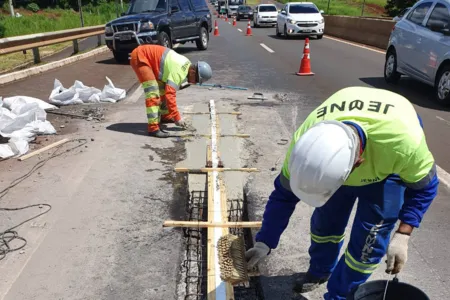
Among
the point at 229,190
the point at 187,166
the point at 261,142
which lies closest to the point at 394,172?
the point at 229,190

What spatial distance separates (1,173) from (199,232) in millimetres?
2546

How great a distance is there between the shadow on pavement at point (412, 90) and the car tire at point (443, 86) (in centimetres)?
11

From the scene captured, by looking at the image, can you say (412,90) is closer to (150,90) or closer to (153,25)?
(150,90)

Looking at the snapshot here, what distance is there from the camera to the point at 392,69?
394 inches

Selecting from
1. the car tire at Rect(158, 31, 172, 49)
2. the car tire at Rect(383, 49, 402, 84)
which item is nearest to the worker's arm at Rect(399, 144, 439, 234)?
the car tire at Rect(383, 49, 402, 84)

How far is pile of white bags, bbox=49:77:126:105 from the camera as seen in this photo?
7.89m

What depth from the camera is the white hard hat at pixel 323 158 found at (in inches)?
76.7

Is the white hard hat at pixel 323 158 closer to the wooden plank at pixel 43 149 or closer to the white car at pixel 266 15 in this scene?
the wooden plank at pixel 43 149

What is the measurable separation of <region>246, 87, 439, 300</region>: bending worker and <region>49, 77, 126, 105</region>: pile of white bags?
6.24 m

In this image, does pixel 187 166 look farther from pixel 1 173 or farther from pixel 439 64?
pixel 439 64

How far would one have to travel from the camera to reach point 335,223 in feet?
9.06

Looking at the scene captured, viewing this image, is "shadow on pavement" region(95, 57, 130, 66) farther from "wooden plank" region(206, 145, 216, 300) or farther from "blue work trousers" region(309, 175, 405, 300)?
"blue work trousers" region(309, 175, 405, 300)

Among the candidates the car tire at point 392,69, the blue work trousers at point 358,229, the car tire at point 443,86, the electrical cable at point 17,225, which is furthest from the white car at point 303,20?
the blue work trousers at point 358,229

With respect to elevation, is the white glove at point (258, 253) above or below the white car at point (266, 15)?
above
